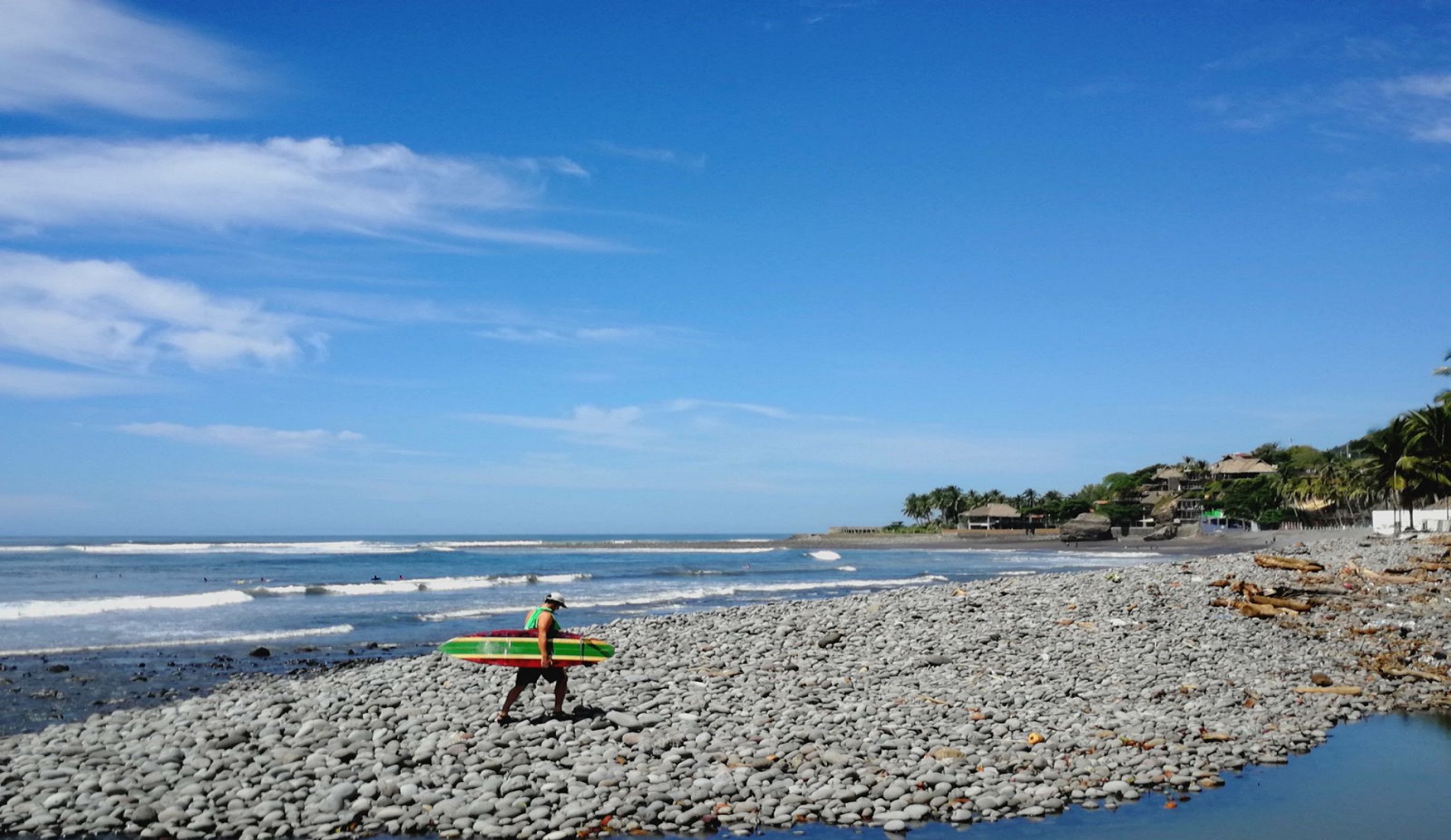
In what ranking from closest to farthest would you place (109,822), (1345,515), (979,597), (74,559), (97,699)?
(109,822)
(97,699)
(979,597)
(74,559)
(1345,515)

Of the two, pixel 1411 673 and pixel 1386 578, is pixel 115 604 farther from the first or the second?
pixel 1386 578

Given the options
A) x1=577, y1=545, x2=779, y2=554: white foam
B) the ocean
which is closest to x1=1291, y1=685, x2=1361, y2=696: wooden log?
the ocean

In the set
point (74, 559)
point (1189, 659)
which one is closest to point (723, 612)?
point (1189, 659)

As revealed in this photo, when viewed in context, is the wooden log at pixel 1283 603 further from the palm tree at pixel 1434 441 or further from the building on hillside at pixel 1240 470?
the building on hillside at pixel 1240 470

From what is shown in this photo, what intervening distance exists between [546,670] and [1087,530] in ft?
352

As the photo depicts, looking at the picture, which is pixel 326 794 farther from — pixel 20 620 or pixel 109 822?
pixel 20 620

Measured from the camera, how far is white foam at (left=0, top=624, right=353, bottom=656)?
73.5 feet

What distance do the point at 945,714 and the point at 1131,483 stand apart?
16071cm

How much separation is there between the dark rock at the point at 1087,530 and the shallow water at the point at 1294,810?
100049mm

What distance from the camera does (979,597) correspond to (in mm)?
23359

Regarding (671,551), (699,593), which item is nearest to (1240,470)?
(671,551)

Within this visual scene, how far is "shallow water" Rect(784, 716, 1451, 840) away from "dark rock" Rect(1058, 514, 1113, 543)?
328ft

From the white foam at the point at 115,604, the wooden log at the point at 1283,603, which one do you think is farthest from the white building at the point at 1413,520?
the white foam at the point at 115,604

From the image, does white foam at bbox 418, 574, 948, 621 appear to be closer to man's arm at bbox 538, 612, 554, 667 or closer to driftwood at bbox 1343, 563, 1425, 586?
driftwood at bbox 1343, 563, 1425, 586
